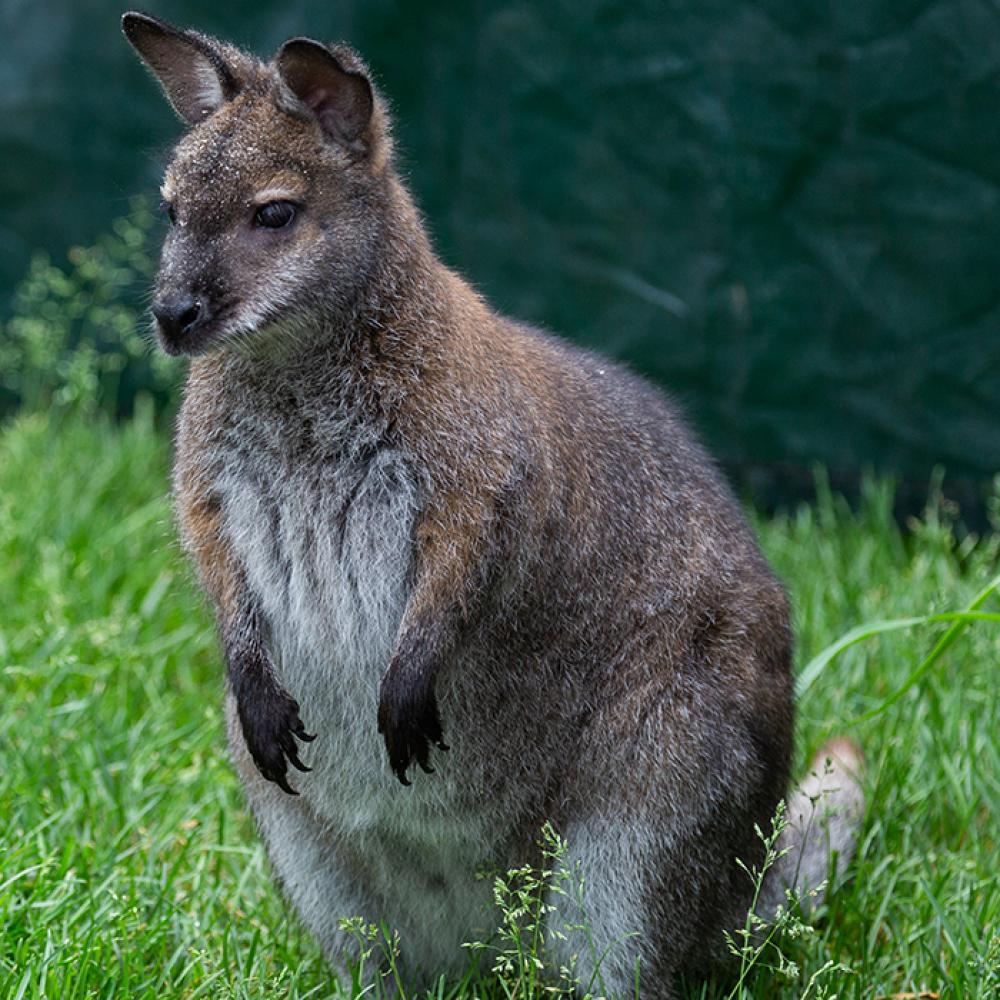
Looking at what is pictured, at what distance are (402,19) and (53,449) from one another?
8.24 ft

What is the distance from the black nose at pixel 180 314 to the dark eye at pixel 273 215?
252 millimetres

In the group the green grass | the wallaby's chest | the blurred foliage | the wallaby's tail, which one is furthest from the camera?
the blurred foliage

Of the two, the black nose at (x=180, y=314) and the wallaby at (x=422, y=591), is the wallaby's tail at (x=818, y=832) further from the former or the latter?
the black nose at (x=180, y=314)

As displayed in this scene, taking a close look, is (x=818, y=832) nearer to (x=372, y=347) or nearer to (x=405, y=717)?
(x=405, y=717)

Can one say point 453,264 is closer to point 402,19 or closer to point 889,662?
point 402,19

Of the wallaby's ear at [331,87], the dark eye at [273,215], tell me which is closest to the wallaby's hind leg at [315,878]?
the dark eye at [273,215]

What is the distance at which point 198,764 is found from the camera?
16.7 ft

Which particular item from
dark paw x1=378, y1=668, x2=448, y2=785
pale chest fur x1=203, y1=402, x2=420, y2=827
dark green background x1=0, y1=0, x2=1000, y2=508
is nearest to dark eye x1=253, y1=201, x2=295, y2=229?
pale chest fur x1=203, y1=402, x2=420, y2=827

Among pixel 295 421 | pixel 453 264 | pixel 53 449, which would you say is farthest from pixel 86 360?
pixel 295 421

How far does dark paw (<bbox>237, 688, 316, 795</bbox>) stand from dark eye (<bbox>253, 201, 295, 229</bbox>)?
3.60ft

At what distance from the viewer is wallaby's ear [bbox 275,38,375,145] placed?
12.0ft

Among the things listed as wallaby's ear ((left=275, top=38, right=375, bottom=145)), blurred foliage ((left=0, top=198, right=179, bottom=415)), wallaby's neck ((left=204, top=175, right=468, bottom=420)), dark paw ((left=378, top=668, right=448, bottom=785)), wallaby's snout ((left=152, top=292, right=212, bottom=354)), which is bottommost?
blurred foliage ((left=0, top=198, right=179, bottom=415))

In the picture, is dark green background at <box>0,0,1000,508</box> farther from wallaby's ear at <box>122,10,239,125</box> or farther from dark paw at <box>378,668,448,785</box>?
dark paw at <box>378,668,448,785</box>

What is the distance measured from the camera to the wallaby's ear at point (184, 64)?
3.80m
